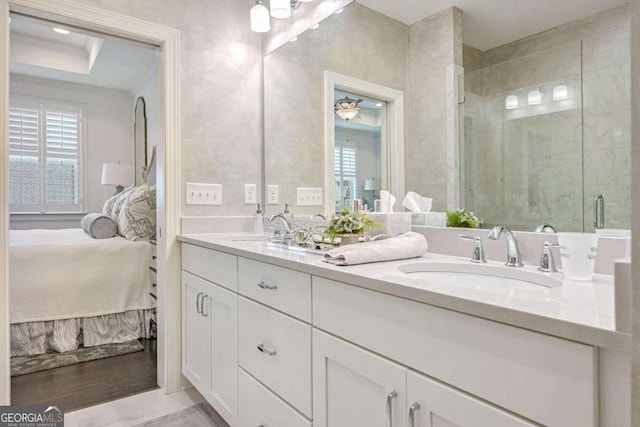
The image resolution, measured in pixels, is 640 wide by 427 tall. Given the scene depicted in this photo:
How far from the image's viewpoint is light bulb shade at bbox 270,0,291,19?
2.10 meters

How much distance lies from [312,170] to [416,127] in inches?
28.8

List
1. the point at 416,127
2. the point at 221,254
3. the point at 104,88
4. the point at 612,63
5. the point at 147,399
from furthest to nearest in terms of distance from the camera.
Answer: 1. the point at 104,88
2. the point at 147,399
3. the point at 221,254
4. the point at 416,127
5. the point at 612,63

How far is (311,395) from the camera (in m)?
1.09

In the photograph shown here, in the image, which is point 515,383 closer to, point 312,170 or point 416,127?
point 416,127

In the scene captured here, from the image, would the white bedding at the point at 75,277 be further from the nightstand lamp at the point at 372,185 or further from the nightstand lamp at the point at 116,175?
the nightstand lamp at the point at 372,185

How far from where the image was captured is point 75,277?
2734mm

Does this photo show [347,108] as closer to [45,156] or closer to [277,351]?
[277,351]

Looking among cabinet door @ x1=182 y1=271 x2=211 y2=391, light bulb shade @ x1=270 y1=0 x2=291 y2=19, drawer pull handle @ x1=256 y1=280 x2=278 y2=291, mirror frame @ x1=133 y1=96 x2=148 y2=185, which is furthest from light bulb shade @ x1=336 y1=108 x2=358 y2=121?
mirror frame @ x1=133 y1=96 x2=148 y2=185

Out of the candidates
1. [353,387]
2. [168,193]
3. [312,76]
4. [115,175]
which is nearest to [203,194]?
[168,193]

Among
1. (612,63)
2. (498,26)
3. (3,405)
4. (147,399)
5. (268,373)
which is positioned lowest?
(147,399)

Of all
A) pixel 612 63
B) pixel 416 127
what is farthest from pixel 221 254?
pixel 612 63

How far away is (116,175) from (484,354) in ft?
16.2

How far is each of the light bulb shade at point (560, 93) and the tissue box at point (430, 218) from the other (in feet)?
1.63

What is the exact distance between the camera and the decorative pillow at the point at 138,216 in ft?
10.3
